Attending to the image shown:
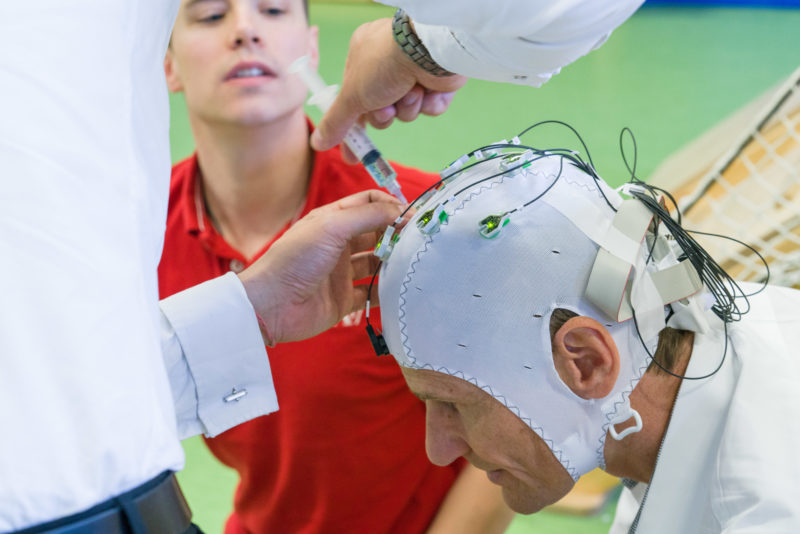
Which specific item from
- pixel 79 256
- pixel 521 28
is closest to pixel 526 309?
pixel 521 28

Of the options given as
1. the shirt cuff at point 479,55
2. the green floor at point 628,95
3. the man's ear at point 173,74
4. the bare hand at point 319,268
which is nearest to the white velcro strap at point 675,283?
the shirt cuff at point 479,55

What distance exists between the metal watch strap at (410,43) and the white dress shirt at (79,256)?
0.47 metres

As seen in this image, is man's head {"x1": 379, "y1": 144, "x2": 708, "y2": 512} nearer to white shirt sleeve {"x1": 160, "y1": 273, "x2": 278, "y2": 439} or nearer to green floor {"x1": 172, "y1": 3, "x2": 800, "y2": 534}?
white shirt sleeve {"x1": 160, "y1": 273, "x2": 278, "y2": 439}

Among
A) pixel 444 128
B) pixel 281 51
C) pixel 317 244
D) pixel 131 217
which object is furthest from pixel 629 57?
pixel 131 217

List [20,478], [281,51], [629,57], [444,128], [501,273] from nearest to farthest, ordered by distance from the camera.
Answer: [20,478] → [501,273] → [281,51] → [444,128] → [629,57]

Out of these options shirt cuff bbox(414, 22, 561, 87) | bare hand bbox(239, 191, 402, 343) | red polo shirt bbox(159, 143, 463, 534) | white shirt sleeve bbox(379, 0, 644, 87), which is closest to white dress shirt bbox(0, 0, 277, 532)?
white shirt sleeve bbox(379, 0, 644, 87)

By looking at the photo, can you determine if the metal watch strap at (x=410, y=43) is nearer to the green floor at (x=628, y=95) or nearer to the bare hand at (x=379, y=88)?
the bare hand at (x=379, y=88)

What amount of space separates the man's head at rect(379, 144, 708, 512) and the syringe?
0.67 feet

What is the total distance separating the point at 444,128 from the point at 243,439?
11.3 ft

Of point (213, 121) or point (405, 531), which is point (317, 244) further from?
point (405, 531)

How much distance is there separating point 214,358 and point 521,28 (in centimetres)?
68

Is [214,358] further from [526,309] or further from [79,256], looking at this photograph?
[79,256]

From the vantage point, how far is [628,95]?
5277 millimetres

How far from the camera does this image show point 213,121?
5.84ft
